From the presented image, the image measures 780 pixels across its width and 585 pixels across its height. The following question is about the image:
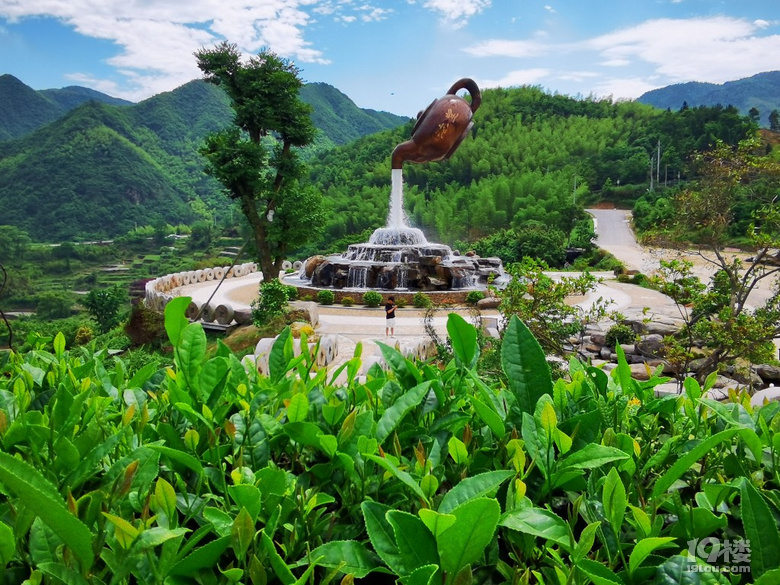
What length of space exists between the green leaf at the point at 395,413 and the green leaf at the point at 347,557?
0.73ft

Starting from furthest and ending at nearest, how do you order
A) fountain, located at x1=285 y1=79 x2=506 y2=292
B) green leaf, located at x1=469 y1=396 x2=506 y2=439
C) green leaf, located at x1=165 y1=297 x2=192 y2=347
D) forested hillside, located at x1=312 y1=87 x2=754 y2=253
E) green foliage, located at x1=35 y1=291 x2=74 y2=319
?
1. forested hillside, located at x1=312 y1=87 x2=754 y2=253
2. green foliage, located at x1=35 y1=291 x2=74 y2=319
3. fountain, located at x1=285 y1=79 x2=506 y2=292
4. green leaf, located at x1=165 y1=297 x2=192 y2=347
5. green leaf, located at x1=469 y1=396 x2=506 y2=439

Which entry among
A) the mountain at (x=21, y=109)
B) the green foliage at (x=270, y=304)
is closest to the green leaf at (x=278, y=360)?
the green foliage at (x=270, y=304)

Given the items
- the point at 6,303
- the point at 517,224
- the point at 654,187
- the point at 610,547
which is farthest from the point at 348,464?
the point at 654,187

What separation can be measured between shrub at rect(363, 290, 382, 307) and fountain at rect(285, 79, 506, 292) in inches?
42.4

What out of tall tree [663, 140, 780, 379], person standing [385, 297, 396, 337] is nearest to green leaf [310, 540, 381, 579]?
tall tree [663, 140, 780, 379]

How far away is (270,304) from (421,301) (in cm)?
398

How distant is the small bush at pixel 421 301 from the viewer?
41.0 ft

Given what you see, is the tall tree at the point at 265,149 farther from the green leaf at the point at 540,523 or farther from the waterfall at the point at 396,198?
the green leaf at the point at 540,523

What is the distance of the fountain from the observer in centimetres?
1377

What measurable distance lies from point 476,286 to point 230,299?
620cm

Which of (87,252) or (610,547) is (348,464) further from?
(87,252)

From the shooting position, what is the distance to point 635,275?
17.8m

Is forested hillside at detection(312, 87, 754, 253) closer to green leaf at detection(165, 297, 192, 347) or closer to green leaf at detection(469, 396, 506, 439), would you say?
green leaf at detection(165, 297, 192, 347)

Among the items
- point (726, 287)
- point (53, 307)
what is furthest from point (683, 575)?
point (53, 307)
